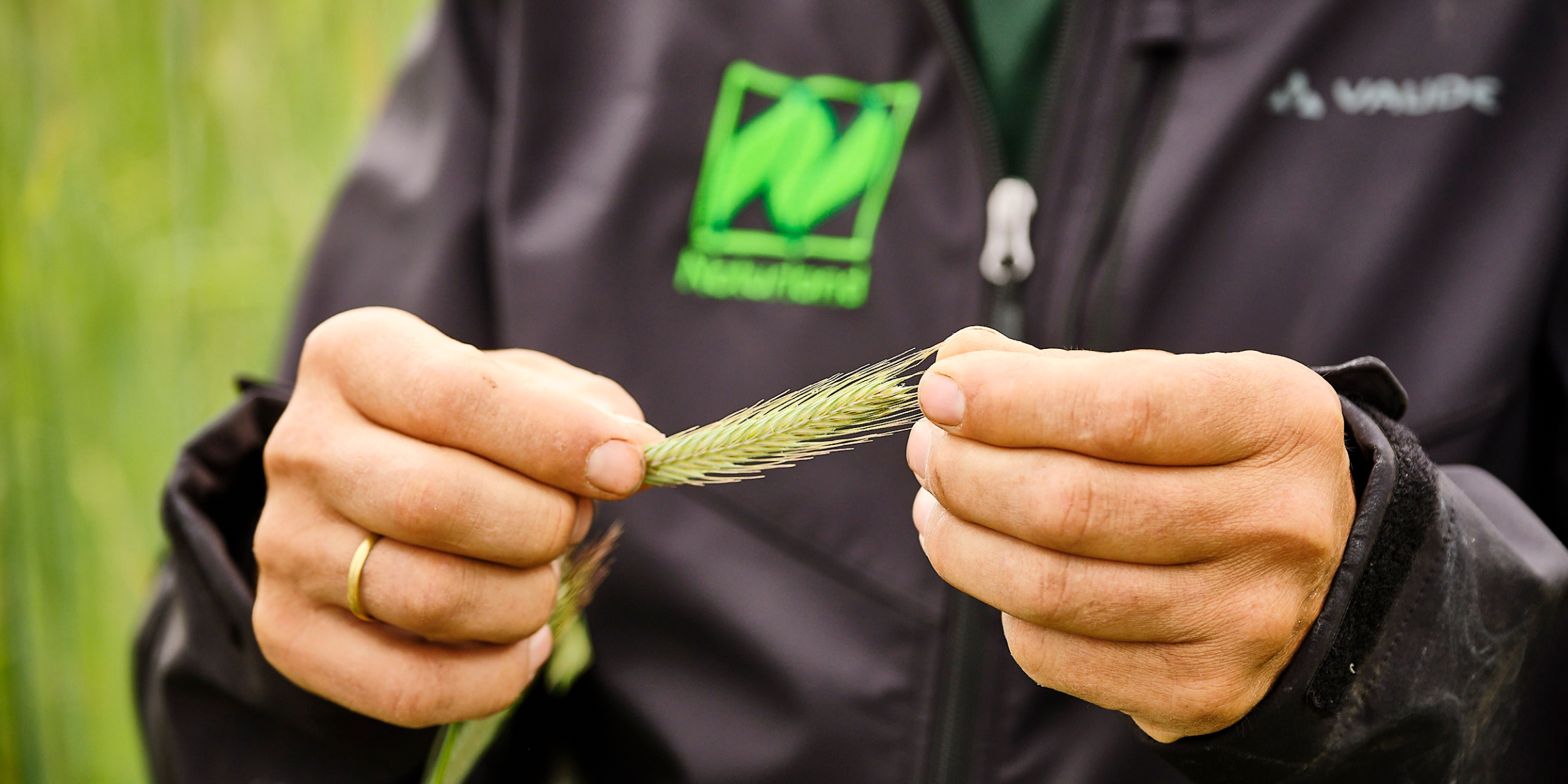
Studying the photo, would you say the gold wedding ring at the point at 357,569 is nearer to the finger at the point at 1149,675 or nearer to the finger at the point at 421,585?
the finger at the point at 421,585

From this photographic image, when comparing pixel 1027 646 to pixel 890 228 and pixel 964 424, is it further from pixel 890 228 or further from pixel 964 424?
pixel 890 228

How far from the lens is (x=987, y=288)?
115 centimetres

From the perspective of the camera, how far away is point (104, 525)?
6.68 feet

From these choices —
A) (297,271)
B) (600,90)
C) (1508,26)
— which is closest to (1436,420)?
(1508,26)

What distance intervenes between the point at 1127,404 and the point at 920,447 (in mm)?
176

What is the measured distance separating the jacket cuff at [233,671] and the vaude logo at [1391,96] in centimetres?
134

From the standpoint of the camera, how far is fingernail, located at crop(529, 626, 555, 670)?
36.0 inches

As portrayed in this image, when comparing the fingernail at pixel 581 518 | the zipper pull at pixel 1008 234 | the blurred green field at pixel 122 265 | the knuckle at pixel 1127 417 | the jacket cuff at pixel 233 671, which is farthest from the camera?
the blurred green field at pixel 122 265

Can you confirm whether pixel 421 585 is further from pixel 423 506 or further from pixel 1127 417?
pixel 1127 417

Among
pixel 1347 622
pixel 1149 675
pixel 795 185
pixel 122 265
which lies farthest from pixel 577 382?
pixel 122 265

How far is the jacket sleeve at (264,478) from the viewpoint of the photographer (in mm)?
1026

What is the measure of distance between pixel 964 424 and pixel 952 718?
59 centimetres

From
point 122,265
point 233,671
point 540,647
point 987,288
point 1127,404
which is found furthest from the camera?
point 122,265

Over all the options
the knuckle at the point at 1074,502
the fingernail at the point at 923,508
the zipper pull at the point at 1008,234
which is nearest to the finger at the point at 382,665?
the fingernail at the point at 923,508
